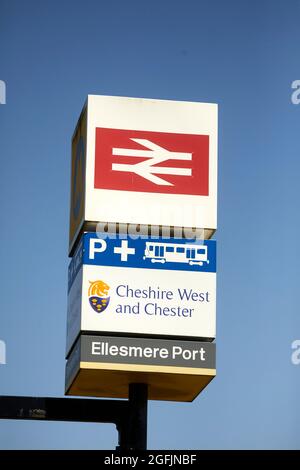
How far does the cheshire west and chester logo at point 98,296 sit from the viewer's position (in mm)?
26406

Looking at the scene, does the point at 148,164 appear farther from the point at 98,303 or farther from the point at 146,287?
the point at 98,303

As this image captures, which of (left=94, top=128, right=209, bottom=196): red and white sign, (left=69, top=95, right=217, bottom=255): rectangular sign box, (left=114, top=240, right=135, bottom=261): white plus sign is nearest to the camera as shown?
(left=114, top=240, right=135, bottom=261): white plus sign

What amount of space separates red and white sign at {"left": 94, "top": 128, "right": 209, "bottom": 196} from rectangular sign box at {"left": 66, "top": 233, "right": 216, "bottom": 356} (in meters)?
1.17

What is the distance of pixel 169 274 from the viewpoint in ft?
87.8

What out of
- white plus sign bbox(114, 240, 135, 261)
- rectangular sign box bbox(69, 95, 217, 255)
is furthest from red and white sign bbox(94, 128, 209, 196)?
white plus sign bbox(114, 240, 135, 261)

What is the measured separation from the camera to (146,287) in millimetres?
26656

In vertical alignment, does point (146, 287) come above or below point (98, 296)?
above

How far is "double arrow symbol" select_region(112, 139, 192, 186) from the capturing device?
2745cm

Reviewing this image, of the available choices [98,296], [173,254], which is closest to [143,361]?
[98,296]

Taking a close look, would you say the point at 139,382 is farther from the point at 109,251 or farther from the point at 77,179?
the point at 77,179

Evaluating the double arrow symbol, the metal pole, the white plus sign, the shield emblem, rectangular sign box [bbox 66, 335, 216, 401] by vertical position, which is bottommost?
the metal pole

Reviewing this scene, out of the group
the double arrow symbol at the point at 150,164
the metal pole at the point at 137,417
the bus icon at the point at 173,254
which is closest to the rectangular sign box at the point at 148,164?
the double arrow symbol at the point at 150,164

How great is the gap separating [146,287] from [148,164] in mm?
2575

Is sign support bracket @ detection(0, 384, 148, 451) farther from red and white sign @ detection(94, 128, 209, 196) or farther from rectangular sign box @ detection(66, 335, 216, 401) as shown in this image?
red and white sign @ detection(94, 128, 209, 196)
